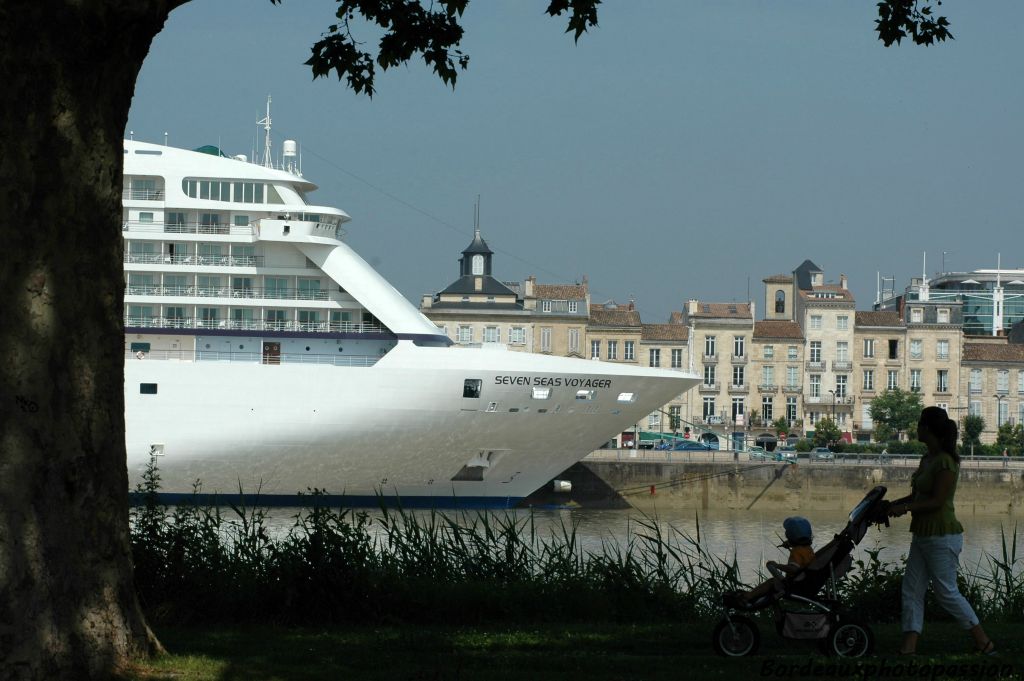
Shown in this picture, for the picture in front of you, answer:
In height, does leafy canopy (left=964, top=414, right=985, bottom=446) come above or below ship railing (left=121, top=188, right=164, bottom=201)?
below

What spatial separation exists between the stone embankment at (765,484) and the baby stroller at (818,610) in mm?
35106

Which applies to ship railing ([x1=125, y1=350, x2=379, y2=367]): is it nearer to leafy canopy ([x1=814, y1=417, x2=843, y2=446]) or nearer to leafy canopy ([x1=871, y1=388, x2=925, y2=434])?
leafy canopy ([x1=814, y1=417, x2=843, y2=446])

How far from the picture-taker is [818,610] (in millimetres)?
7344

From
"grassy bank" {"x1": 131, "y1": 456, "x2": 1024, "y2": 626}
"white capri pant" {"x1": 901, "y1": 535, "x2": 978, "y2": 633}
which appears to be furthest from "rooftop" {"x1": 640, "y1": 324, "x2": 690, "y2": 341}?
"white capri pant" {"x1": 901, "y1": 535, "x2": 978, "y2": 633}

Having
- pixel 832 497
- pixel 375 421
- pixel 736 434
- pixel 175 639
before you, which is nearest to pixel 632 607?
pixel 175 639

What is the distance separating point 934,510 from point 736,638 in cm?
119

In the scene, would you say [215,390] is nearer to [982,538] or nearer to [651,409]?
[651,409]

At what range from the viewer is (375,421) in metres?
30.4

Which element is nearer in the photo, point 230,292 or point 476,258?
point 230,292

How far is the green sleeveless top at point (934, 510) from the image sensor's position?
7.32 metres

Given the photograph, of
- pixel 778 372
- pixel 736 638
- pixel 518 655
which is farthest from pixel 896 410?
pixel 518 655

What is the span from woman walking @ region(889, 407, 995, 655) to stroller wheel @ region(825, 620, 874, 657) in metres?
0.22

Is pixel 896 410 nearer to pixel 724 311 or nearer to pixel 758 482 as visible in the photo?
pixel 724 311

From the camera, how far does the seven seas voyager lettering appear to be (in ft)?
102
